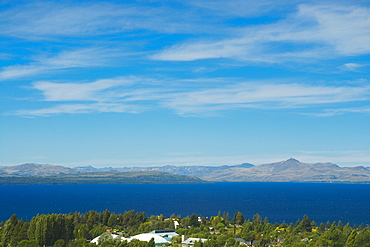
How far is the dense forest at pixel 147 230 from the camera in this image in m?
63.6

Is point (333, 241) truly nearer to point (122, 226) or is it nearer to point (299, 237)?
point (299, 237)

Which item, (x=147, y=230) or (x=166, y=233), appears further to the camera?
(x=147, y=230)

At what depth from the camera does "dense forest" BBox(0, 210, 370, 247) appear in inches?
2505

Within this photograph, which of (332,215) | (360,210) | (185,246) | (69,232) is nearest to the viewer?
(185,246)

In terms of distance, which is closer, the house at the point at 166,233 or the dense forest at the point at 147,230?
the dense forest at the point at 147,230

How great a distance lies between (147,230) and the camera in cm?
8919

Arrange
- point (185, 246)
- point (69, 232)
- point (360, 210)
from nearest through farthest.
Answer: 1. point (185, 246)
2. point (69, 232)
3. point (360, 210)

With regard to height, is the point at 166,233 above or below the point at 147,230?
above

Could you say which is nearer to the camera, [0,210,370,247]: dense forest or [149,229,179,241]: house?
[0,210,370,247]: dense forest

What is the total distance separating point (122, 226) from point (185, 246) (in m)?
33.3

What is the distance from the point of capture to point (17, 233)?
233 ft

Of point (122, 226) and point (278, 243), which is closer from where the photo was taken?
point (278, 243)

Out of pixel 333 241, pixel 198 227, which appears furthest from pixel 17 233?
pixel 333 241

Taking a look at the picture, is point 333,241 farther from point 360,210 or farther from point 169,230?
point 360,210
